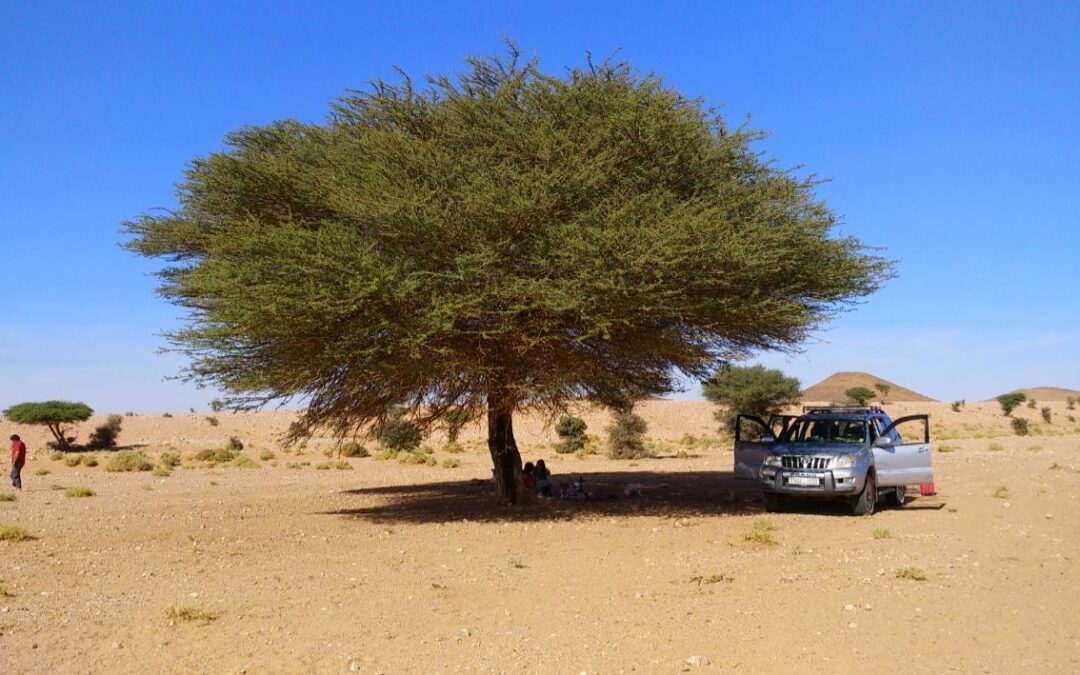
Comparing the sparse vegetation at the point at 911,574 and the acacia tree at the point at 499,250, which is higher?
the acacia tree at the point at 499,250

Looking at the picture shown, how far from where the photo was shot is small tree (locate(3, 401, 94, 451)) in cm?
5222

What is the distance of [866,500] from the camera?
55.7 feet

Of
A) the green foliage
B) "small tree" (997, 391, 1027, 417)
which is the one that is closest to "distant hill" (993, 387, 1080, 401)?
"small tree" (997, 391, 1027, 417)

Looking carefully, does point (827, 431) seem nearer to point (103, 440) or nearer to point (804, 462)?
point (804, 462)

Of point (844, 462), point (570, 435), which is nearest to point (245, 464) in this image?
point (570, 435)

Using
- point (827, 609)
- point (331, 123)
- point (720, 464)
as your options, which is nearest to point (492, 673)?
point (827, 609)

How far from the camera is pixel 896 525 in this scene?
15664 millimetres

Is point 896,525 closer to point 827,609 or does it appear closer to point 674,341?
point 674,341

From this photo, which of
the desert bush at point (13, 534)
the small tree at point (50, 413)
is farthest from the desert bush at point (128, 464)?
the desert bush at point (13, 534)

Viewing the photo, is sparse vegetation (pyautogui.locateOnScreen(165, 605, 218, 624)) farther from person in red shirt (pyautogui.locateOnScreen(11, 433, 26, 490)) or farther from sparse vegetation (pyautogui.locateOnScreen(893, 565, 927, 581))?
person in red shirt (pyautogui.locateOnScreen(11, 433, 26, 490))

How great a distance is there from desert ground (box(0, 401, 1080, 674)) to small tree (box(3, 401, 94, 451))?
34.3 metres

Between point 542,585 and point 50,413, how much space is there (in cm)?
5086

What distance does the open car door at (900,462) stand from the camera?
17.3m

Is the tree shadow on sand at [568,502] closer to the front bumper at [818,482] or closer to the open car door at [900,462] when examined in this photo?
the front bumper at [818,482]
